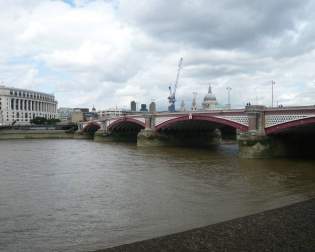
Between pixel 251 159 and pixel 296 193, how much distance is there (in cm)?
1425

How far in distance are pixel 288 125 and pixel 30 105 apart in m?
136

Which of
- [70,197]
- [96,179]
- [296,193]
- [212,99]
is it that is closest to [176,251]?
[70,197]

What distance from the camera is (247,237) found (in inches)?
337

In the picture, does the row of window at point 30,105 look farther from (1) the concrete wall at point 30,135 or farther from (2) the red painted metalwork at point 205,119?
(2) the red painted metalwork at point 205,119

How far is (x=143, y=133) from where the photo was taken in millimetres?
50406

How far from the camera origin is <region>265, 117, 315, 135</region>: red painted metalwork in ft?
90.8

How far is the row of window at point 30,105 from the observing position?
144 m

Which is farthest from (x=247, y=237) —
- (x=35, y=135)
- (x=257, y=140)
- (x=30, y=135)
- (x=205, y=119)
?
(x=30, y=135)

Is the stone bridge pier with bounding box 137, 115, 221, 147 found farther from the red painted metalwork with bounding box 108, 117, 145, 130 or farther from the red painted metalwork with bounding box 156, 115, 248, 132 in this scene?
the red painted metalwork with bounding box 108, 117, 145, 130

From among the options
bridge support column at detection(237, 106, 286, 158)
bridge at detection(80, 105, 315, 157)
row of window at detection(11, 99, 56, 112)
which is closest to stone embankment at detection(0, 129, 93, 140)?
bridge at detection(80, 105, 315, 157)

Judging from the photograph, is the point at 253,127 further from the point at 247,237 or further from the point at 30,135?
the point at 30,135

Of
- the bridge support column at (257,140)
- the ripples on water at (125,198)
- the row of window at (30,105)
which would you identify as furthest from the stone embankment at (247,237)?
the row of window at (30,105)

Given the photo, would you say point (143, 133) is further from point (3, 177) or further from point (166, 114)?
point (3, 177)

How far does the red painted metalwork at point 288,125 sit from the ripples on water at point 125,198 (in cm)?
308
